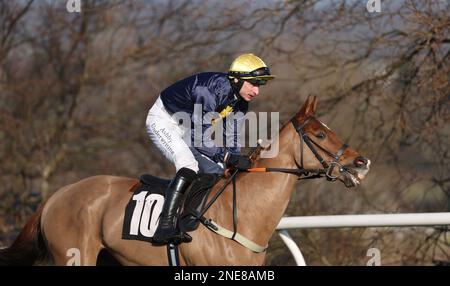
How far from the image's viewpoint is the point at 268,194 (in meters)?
4.79

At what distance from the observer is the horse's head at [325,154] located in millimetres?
4652

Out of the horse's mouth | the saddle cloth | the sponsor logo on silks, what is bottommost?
the saddle cloth

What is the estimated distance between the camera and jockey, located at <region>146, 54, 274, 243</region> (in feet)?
15.8

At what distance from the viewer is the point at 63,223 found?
5270mm

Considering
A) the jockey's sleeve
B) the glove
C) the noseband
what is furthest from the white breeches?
the noseband

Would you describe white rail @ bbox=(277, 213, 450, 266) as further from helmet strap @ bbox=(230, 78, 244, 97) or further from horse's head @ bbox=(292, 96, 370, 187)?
helmet strap @ bbox=(230, 78, 244, 97)

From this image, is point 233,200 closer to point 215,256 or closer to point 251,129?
point 215,256

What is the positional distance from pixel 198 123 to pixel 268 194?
675 mm

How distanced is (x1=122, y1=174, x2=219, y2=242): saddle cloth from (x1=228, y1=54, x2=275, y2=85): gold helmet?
2.36 ft

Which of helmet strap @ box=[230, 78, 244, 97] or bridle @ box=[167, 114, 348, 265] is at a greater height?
helmet strap @ box=[230, 78, 244, 97]

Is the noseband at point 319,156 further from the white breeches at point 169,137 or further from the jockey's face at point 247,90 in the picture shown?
the white breeches at point 169,137

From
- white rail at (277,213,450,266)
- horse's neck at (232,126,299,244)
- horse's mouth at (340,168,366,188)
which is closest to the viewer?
horse's mouth at (340,168,366,188)
